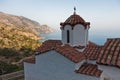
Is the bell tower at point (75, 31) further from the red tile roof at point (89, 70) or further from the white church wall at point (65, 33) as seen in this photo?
the red tile roof at point (89, 70)

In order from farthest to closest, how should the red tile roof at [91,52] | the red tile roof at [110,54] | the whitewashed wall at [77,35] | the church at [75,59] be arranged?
the whitewashed wall at [77,35] < the red tile roof at [91,52] < the church at [75,59] < the red tile roof at [110,54]

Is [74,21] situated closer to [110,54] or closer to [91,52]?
[91,52]

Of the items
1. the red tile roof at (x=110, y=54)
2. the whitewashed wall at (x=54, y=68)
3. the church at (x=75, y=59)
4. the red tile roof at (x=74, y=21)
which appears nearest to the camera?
the red tile roof at (x=110, y=54)

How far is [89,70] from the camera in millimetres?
13195

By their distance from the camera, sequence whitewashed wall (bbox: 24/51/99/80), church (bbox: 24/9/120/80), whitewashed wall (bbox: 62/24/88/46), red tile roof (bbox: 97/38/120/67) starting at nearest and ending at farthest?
1. red tile roof (bbox: 97/38/120/67)
2. church (bbox: 24/9/120/80)
3. whitewashed wall (bbox: 24/51/99/80)
4. whitewashed wall (bbox: 62/24/88/46)

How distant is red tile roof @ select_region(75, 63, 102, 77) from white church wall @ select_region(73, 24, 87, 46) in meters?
3.07

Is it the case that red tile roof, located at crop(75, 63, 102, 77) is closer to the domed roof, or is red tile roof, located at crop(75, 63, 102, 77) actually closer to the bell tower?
the bell tower

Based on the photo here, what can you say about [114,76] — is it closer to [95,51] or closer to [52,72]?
[95,51]

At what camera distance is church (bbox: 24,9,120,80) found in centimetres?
1278

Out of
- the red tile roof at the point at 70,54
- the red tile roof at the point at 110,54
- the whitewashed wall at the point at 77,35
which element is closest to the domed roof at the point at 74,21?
the whitewashed wall at the point at 77,35

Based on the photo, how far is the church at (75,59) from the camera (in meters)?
12.8

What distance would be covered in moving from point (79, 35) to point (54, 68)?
4.21m

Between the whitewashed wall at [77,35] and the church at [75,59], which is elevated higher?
the whitewashed wall at [77,35]

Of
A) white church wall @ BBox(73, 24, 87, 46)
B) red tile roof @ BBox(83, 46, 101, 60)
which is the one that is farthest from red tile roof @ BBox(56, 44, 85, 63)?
white church wall @ BBox(73, 24, 87, 46)
